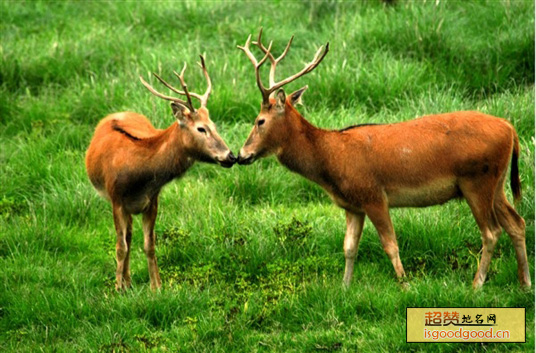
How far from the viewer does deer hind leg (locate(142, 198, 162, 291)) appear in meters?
8.99

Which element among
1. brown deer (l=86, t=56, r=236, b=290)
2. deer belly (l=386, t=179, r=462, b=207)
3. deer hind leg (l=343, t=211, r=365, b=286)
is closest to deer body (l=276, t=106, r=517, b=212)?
deer belly (l=386, t=179, r=462, b=207)

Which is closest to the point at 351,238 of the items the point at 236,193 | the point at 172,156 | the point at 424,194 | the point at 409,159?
the point at 424,194

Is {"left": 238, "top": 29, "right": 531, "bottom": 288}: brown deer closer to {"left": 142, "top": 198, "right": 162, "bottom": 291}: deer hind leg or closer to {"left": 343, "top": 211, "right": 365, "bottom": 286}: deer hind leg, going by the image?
{"left": 343, "top": 211, "right": 365, "bottom": 286}: deer hind leg

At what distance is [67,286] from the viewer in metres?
8.88

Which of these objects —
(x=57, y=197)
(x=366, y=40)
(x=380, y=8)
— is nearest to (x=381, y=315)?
(x=57, y=197)

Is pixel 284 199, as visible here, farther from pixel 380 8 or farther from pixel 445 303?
pixel 380 8

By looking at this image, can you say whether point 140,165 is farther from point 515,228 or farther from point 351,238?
point 515,228

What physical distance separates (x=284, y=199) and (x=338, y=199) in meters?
1.76

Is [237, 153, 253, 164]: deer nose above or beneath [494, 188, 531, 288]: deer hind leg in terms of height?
above

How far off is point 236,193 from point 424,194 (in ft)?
8.77

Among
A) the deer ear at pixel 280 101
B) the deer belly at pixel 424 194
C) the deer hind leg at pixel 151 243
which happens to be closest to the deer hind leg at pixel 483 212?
the deer belly at pixel 424 194

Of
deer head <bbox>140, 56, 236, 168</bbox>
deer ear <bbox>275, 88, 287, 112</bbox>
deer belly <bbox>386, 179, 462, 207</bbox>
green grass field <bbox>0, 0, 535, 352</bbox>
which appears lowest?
green grass field <bbox>0, 0, 535, 352</bbox>

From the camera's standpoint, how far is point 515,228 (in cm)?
848

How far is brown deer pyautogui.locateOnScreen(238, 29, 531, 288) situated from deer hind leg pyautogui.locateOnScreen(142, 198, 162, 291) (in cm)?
100
